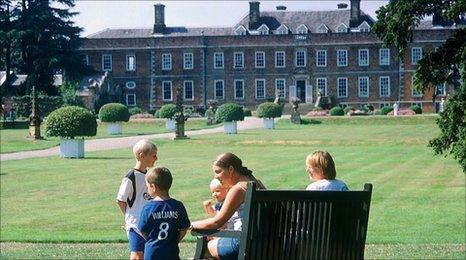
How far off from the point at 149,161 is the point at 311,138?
90.8 ft

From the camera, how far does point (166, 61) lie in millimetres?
69938

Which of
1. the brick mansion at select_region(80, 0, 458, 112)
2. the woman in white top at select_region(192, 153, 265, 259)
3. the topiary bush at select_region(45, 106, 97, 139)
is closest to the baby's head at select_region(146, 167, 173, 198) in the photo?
the woman in white top at select_region(192, 153, 265, 259)

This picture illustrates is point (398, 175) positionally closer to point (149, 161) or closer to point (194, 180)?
point (194, 180)

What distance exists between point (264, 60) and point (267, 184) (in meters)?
52.1

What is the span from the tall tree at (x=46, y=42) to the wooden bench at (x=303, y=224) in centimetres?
5007

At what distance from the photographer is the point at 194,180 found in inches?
742

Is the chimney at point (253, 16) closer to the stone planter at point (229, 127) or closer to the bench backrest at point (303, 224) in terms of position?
the stone planter at point (229, 127)

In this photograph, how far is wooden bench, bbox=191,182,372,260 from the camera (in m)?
4.99

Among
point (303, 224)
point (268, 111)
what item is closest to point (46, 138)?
point (268, 111)

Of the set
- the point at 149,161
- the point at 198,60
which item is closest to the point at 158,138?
the point at 149,161

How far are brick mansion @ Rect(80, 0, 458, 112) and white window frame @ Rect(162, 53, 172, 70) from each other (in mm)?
60

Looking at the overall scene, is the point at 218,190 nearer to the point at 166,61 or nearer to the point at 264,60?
the point at 264,60

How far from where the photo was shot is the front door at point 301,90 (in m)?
67.8

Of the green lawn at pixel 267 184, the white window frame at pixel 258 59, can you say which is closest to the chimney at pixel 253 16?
the white window frame at pixel 258 59
